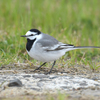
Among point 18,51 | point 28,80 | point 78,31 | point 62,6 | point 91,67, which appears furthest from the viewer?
point 62,6

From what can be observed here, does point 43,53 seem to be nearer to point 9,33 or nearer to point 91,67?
point 91,67

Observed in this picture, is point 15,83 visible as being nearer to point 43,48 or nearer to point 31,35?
point 43,48

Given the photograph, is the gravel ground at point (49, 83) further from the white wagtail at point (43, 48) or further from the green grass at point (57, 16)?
the green grass at point (57, 16)

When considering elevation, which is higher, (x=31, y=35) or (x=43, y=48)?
(x=31, y=35)

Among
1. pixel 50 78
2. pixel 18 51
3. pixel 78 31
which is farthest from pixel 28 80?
pixel 78 31

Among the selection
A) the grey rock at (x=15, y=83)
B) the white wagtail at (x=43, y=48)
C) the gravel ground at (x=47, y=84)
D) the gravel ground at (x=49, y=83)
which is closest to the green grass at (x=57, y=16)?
the white wagtail at (x=43, y=48)

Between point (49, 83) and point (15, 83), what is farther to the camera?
point (49, 83)

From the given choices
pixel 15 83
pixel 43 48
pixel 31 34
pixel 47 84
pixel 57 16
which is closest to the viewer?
pixel 15 83

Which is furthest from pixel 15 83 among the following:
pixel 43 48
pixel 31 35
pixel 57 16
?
pixel 57 16

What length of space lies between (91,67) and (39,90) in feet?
5.20

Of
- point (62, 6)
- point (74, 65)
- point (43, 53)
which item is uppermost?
point (62, 6)

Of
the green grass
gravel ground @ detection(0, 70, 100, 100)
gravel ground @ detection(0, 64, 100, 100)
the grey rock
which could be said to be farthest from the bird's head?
the green grass

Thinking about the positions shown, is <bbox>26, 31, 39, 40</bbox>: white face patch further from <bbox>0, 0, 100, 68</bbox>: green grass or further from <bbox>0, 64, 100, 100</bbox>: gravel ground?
<bbox>0, 0, 100, 68</bbox>: green grass

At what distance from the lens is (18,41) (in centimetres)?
623
